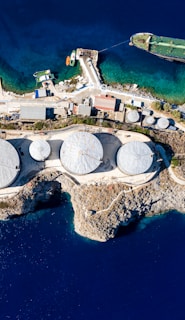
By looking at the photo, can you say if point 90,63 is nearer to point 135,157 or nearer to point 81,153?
point 81,153

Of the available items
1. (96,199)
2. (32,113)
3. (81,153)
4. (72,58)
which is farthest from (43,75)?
(96,199)

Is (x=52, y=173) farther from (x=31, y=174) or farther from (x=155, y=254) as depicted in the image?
(x=155, y=254)

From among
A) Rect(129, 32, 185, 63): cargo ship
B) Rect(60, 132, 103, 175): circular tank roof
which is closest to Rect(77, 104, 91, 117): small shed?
Rect(60, 132, 103, 175): circular tank roof

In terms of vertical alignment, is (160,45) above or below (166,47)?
above

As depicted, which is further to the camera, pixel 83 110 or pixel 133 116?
pixel 133 116

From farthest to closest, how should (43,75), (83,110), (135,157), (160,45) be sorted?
1. (160,45)
2. (43,75)
3. (83,110)
4. (135,157)

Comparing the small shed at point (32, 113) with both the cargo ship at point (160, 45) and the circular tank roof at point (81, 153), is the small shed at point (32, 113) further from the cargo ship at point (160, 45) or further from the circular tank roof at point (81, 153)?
the cargo ship at point (160, 45)

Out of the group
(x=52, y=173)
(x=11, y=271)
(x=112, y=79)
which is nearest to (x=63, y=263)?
(x=11, y=271)

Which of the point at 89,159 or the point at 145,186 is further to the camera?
the point at 145,186
